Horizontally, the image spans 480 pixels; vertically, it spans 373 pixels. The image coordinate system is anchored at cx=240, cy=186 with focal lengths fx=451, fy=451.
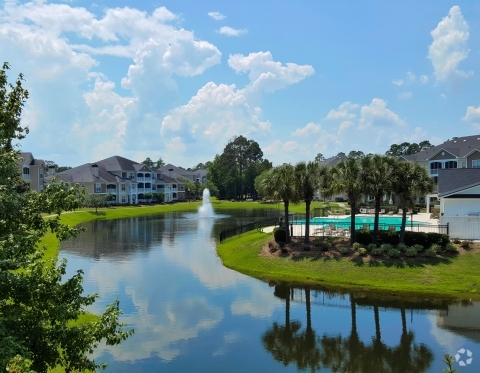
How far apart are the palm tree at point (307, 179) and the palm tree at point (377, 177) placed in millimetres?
3609

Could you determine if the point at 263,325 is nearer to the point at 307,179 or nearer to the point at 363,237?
the point at 363,237

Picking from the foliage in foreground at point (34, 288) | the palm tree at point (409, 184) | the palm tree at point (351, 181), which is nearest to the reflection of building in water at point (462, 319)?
the palm tree at point (409, 184)

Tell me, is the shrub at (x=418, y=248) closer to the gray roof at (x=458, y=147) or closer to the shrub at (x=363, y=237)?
the shrub at (x=363, y=237)

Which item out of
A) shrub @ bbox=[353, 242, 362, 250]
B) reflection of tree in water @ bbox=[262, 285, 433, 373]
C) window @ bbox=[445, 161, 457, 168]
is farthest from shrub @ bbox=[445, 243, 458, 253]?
window @ bbox=[445, 161, 457, 168]

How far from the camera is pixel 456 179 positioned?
4069cm

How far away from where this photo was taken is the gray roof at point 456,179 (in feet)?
129

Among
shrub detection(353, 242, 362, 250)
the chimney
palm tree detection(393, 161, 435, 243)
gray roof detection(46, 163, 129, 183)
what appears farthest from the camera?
the chimney

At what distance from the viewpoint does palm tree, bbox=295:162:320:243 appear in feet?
111

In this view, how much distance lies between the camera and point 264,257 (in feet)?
112

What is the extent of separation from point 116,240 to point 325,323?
103 ft

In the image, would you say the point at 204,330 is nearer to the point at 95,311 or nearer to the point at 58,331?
the point at 95,311

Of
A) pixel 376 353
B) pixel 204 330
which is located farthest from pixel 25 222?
pixel 376 353

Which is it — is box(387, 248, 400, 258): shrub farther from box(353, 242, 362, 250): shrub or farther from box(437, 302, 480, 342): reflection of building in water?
box(437, 302, 480, 342): reflection of building in water

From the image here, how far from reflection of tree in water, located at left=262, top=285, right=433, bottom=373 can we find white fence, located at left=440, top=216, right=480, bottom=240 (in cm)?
1498
